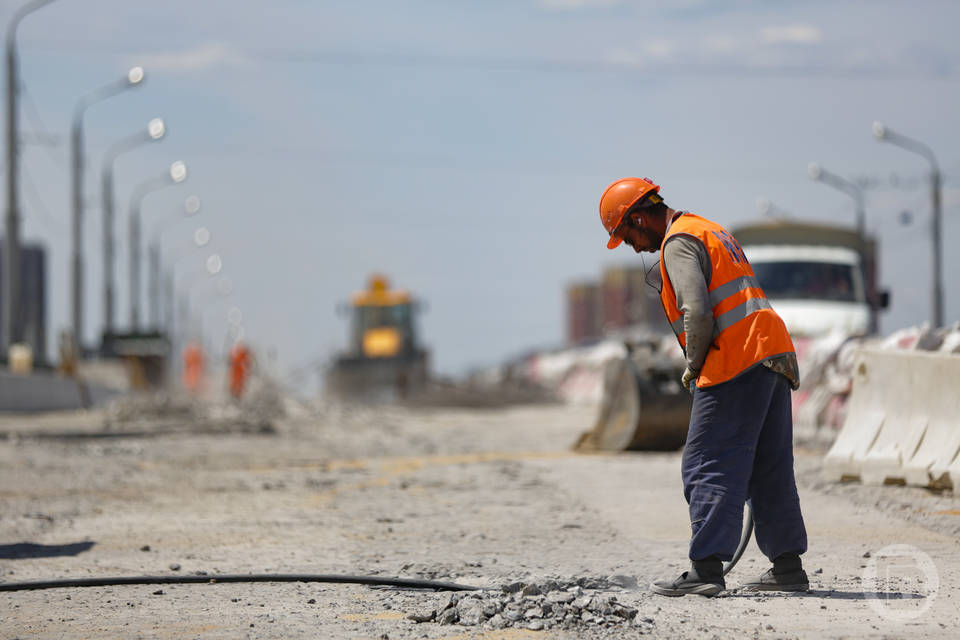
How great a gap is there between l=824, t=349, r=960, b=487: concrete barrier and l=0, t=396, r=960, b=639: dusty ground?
21cm

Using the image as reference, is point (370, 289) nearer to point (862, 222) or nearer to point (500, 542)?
point (862, 222)

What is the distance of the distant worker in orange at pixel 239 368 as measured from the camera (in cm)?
3177

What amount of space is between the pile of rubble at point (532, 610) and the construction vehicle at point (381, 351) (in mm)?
31642

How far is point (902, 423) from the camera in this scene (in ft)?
31.1

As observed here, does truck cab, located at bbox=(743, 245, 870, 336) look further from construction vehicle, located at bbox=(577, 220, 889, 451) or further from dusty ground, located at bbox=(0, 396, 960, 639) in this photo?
dusty ground, located at bbox=(0, 396, 960, 639)

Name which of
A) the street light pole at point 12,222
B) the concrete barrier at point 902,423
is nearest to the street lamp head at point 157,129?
the street light pole at point 12,222

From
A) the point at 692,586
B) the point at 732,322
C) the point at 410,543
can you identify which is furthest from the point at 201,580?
the point at 732,322

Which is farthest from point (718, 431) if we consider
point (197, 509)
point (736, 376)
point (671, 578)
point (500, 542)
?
point (197, 509)

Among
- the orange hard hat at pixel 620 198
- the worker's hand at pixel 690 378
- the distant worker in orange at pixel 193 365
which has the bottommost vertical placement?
the distant worker in orange at pixel 193 365

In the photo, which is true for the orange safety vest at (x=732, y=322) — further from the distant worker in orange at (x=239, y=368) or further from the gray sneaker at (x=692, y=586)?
Result: the distant worker in orange at (x=239, y=368)

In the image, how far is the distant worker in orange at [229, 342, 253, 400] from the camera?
31.8 m

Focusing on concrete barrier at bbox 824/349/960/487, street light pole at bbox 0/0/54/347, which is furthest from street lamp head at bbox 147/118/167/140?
concrete barrier at bbox 824/349/960/487

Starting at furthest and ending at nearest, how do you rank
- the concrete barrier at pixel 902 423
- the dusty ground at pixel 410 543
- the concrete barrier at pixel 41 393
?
the concrete barrier at pixel 41 393
the concrete barrier at pixel 902 423
the dusty ground at pixel 410 543

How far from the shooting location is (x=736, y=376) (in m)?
5.52
